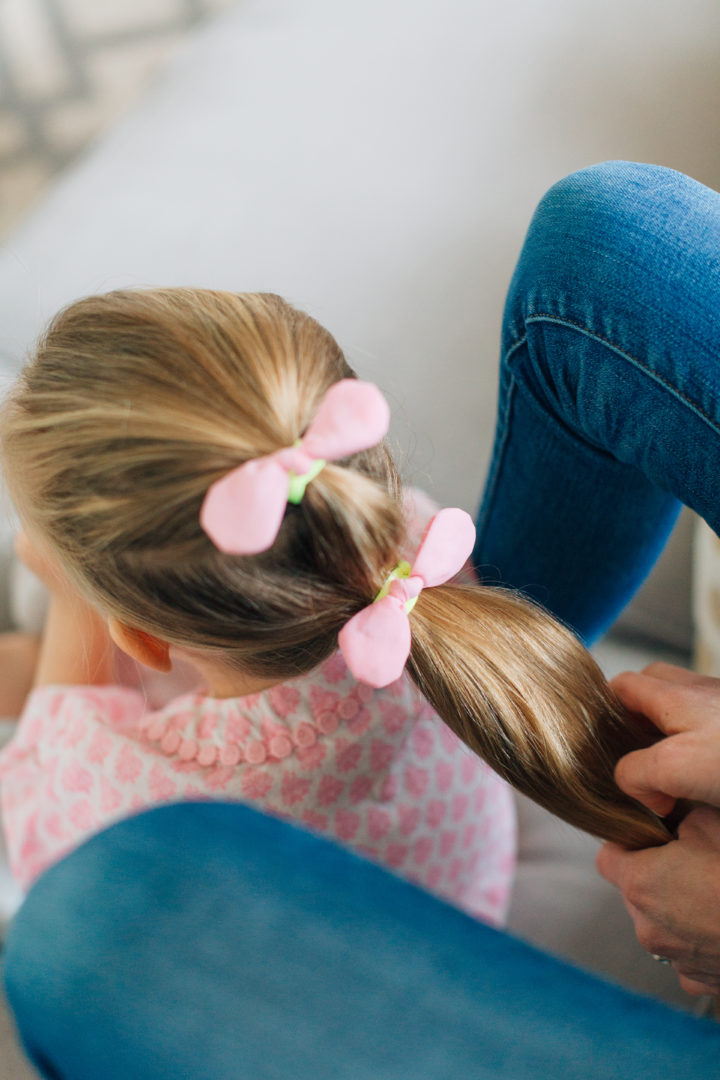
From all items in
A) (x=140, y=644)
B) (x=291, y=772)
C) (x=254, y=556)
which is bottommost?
(x=291, y=772)

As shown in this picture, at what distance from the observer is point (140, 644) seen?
549 mm

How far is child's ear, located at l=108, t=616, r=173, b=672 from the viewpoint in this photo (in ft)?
1.76

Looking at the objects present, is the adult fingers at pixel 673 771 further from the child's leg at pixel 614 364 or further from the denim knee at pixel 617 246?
the denim knee at pixel 617 246

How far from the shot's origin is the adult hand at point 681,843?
492 mm

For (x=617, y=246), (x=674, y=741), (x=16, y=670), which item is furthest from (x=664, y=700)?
(x=16, y=670)

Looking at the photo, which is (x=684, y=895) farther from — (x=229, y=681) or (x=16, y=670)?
(x=16, y=670)

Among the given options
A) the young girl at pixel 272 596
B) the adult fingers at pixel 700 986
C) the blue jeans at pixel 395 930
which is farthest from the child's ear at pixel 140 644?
the adult fingers at pixel 700 986

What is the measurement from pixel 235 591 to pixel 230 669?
0.14 m

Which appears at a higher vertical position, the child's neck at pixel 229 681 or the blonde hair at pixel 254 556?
the blonde hair at pixel 254 556

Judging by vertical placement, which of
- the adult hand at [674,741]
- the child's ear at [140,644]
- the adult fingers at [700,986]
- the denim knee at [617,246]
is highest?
the denim knee at [617,246]

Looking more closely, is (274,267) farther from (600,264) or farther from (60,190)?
(600,264)

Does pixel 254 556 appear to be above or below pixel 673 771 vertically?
above

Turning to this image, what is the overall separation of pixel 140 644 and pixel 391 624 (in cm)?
20

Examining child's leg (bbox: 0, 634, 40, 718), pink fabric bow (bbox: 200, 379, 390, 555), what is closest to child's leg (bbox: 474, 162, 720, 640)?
pink fabric bow (bbox: 200, 379, 390, 555)
